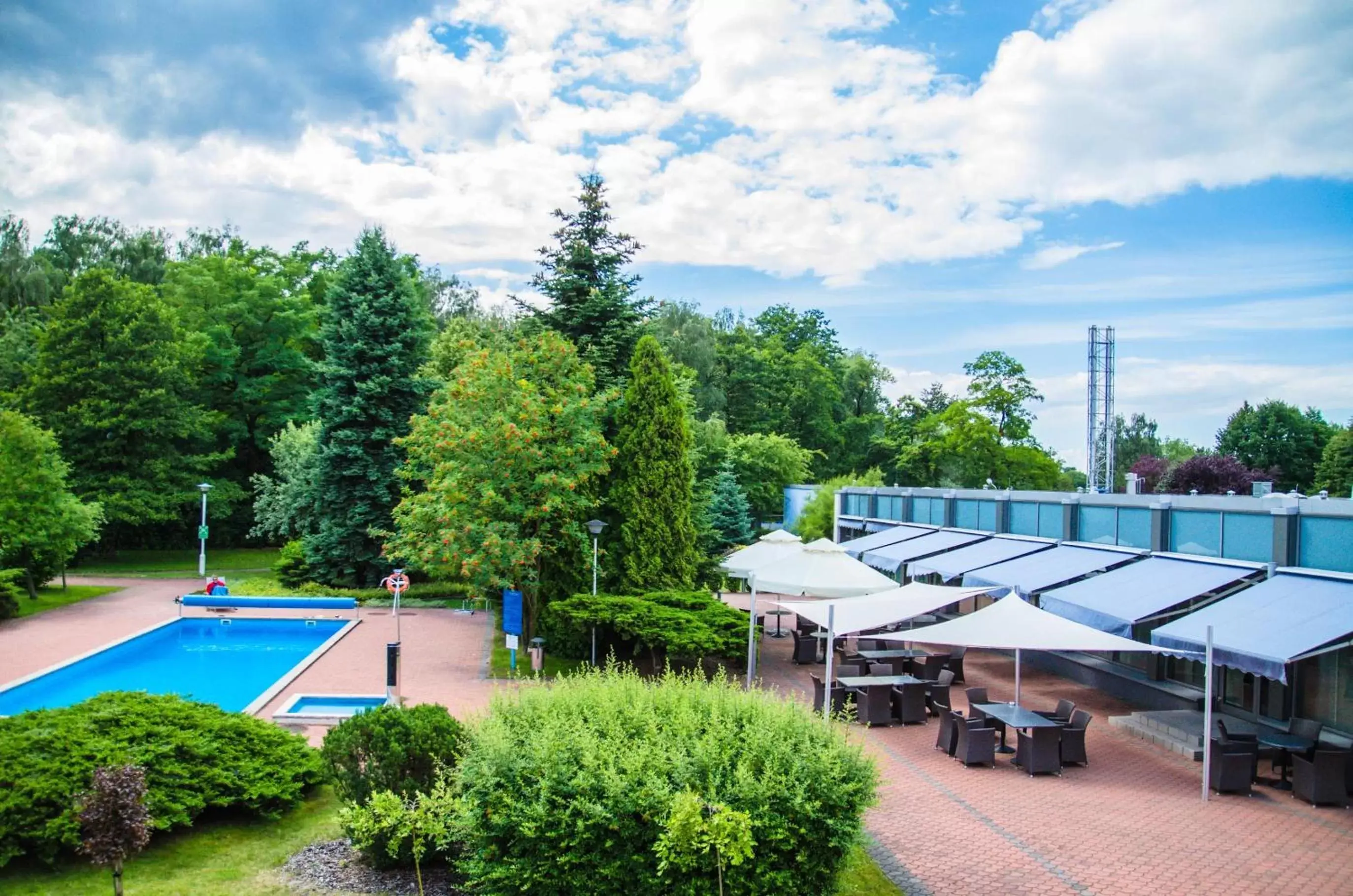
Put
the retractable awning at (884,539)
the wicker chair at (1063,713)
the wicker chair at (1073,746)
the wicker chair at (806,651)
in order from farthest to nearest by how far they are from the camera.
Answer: the retractable awning at (884,539), the wicker chair at (806,651), the wicker chair at (1063,713), the wicker chair at (1073,746)

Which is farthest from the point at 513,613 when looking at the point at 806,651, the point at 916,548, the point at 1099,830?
the point at 1099,830

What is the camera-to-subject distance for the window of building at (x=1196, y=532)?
46.9 feet

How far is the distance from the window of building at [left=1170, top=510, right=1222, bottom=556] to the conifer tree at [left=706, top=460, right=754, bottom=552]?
24693 mm

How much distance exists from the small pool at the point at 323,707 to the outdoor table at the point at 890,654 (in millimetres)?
9119

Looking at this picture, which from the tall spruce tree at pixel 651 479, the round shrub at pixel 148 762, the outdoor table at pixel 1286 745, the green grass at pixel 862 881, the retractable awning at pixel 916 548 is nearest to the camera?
the green grass at pixel 862 881

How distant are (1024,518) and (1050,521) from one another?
3.72 ft

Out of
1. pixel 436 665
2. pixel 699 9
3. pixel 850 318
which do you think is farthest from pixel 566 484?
pixel 850 318

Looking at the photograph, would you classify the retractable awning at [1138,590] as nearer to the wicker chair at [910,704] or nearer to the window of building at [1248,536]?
the window of building at [1248,536]

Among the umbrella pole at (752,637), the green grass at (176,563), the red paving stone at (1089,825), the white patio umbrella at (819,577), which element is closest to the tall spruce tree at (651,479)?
the white patio umbrella at (819,577)

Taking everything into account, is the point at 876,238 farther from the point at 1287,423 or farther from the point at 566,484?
the point at 1287,423

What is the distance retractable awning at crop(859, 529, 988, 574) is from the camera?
21.8 m

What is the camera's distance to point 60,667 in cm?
1780

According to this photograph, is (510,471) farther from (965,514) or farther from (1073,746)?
(965,514)

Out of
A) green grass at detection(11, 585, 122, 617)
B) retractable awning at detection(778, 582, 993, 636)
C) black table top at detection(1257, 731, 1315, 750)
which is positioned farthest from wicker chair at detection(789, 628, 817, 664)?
green grass at detection(11, 585, 122, 617)
